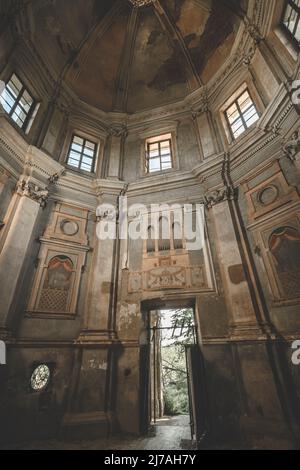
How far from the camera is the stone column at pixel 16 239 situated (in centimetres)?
638

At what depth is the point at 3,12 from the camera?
7867 mm

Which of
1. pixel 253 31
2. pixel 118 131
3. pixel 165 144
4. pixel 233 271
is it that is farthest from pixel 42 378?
pixel 253 31

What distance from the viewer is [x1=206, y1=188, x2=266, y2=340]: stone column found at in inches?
239

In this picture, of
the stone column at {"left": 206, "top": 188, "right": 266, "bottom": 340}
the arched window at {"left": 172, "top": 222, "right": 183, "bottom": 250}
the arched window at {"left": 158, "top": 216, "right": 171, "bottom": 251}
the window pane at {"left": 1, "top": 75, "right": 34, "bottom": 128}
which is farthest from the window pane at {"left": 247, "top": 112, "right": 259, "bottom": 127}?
the window pane at {"left": 1, "top": 75, "right": 34, "bottom": 128}

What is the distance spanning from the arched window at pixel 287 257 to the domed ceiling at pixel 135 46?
9001 mm

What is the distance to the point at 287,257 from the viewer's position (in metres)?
6.20

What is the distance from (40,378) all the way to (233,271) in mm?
6083

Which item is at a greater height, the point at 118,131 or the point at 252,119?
the point at 118,131

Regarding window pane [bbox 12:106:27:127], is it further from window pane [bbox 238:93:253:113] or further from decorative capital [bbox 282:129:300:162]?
decorative capital [bbox 282:129:300:162]

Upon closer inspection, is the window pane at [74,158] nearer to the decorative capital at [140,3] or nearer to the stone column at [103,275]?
the stone column at [103,275]

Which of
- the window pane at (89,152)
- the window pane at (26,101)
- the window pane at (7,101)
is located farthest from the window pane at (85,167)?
the window pane at (7,101)

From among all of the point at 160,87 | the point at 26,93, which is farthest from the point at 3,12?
the point at 160,87

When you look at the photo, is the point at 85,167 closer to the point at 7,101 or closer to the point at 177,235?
the point at 7,101

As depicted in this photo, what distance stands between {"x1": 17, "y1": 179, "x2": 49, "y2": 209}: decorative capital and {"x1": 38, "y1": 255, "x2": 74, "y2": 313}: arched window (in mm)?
2080
